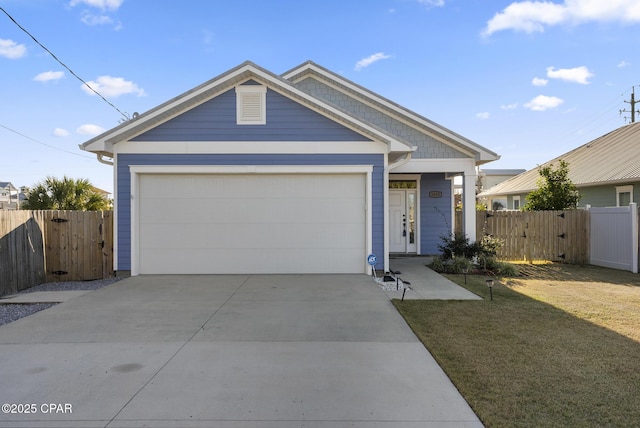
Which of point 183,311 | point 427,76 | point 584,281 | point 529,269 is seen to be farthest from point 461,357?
point 427,76

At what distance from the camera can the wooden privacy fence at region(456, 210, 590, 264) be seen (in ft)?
40.7

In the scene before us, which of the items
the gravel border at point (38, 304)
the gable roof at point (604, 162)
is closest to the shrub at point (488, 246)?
the gable roof at point (604, 162)

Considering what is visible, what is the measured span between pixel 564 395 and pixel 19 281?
32.1 ft

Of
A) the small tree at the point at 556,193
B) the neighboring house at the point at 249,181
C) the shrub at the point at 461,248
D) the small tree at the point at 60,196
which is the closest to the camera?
the neighboring house at the point at 249,181

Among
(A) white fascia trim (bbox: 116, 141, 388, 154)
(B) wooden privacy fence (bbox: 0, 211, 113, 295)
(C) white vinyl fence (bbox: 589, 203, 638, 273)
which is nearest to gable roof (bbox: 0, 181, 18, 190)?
(B) wooden privacy fence (bbox: 0, 211, 113, 295)

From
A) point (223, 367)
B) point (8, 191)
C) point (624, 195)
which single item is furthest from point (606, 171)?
point (8, 191)

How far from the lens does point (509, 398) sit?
3.46 metres

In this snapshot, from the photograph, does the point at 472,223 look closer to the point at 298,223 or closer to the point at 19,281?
the point at 298,223

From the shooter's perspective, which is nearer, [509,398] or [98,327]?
[509,398]

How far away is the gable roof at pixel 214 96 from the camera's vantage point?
9094 millimetres

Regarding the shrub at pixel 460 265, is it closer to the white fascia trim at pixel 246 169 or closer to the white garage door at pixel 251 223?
the white garage door at pixel 251 223

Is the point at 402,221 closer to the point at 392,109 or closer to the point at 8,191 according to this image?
the point at 392,109

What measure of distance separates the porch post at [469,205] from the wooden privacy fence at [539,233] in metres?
1.42

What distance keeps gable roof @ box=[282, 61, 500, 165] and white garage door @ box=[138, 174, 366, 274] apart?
314 centimetres
